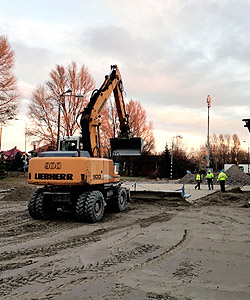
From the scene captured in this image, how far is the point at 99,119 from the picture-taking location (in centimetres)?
1231

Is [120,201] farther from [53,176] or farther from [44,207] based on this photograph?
[53,176]

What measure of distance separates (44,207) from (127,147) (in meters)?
4.32

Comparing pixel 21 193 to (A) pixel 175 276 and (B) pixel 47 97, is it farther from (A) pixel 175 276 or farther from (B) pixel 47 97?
(B) pixel 47 97

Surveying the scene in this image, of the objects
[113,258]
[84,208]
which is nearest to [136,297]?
[113,258]

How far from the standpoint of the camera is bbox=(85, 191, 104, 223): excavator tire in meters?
9.72

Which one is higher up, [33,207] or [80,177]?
[80,177]

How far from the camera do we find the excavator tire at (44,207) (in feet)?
33.7

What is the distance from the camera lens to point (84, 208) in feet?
32.1

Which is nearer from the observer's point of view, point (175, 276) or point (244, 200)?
point (175, 276)

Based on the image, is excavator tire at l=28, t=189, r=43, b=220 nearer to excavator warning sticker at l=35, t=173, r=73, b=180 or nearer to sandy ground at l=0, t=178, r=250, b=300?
sandy ground at l=0, t=178, r=250, b=300

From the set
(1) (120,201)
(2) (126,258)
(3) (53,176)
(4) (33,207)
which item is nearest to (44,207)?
(4) (33,207)

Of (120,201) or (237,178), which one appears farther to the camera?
(237,178)

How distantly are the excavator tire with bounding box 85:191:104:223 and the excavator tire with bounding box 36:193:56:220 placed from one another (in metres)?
1.57

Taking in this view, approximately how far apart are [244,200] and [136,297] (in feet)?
46.5
